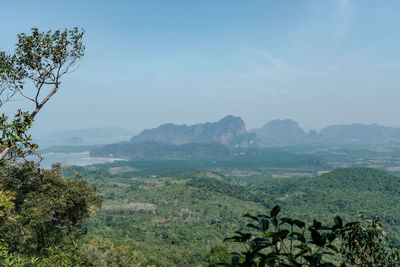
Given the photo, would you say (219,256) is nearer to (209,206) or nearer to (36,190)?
(36,190)

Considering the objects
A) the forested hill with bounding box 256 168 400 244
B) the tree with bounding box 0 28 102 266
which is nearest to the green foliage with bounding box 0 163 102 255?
Answer: the tree with bounding box 0 28 102 266

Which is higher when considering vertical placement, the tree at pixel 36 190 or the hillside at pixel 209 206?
the tree at pixel 36 190

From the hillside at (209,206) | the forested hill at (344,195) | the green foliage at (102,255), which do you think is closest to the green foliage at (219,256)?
the green foliage at (102,255)

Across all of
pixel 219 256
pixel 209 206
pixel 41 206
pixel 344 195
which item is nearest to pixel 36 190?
pixel 41 206

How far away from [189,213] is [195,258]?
38.0 meters

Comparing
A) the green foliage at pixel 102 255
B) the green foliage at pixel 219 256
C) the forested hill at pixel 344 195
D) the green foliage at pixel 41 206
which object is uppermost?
the green foliage at pixel 41 206

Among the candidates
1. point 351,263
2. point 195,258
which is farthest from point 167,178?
point 351,263

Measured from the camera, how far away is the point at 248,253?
229 cm

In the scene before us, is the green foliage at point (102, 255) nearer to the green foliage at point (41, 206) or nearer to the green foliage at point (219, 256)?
the green foliage at point (41, 206)

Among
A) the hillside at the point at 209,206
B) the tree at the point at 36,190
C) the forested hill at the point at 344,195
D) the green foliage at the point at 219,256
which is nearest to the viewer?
the tree at the point at 36,190

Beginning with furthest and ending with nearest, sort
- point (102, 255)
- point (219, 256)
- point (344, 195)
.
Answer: point (344, 195), point (219, 256), point (102, 255)

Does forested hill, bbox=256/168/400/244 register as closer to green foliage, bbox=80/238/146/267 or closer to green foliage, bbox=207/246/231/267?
green foliage, bbox=207/246/231/267

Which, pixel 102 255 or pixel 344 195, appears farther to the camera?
pixel 344 195

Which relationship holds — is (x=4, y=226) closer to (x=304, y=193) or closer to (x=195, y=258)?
(x=195, y=258)
